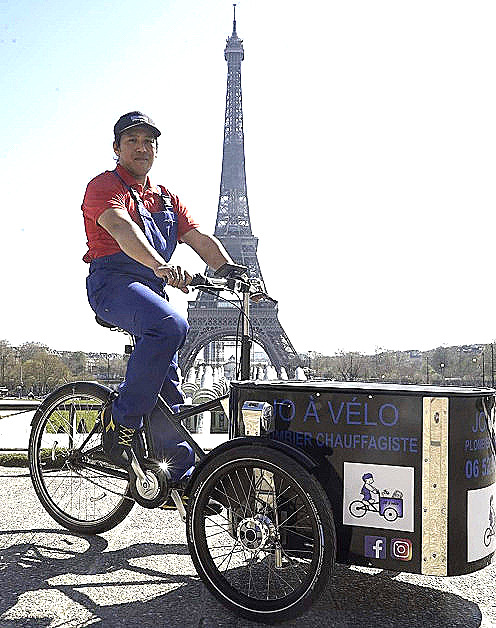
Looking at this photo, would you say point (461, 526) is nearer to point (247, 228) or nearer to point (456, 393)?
point (456, 393)

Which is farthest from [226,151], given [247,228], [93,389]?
[93,389]

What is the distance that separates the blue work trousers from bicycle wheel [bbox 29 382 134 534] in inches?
17.9

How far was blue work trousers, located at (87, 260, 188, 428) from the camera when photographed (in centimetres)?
336

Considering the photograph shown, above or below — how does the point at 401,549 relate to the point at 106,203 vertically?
below

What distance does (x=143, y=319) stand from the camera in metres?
3.38

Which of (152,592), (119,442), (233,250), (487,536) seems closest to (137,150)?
(119,442)

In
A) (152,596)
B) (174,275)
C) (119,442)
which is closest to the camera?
(152,596)

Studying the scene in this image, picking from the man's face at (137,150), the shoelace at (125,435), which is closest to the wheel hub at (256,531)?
the shoelace at (125,435)

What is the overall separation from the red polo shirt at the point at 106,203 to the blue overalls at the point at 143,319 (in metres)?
0.04

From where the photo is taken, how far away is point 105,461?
3830 millimetres

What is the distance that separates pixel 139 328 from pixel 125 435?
0.60m

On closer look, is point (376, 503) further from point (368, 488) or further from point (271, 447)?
point (271, 447)

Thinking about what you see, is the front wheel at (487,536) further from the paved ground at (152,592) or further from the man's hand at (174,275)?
the man's hand at (174,275)

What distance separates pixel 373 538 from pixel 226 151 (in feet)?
189
